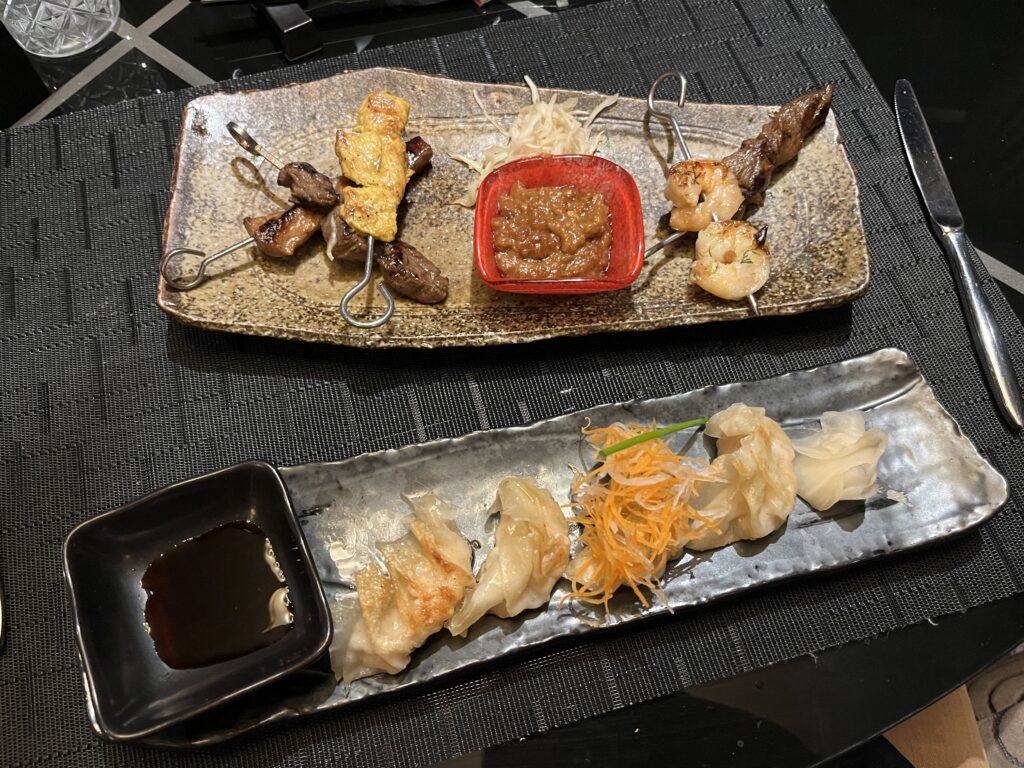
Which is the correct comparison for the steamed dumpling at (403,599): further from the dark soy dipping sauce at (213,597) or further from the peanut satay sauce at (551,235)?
the peanut satay sauce at (551,235)

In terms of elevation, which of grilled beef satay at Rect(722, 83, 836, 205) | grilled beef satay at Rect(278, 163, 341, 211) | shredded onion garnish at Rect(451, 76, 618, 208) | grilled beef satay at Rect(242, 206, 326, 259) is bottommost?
grilled beef satay at Rect(242, 206, 326, 259)

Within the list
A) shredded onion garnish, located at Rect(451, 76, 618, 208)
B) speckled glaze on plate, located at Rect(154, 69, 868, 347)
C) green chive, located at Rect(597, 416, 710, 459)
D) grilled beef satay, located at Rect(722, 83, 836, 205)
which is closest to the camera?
green chive, located at Rect(597, 416, 710, 459)

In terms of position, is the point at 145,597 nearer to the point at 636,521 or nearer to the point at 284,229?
the point at 284,229

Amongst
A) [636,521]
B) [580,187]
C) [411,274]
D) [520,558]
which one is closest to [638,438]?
[636,521]

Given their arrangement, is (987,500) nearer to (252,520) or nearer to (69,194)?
(252,520)

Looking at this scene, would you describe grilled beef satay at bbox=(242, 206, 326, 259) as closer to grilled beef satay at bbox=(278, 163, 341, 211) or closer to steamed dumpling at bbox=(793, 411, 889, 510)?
grilled beef satay at bbox=(278, 163, 341, 211)

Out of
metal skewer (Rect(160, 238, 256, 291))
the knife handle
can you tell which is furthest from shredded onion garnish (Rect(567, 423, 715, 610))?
metal skewer (Rect(160, 238, 256, 291))
